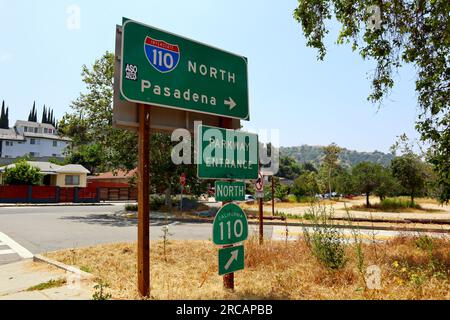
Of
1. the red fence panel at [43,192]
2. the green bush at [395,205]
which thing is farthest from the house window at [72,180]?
the green bush at [395,205]

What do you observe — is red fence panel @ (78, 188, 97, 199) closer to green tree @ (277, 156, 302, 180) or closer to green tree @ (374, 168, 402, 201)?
green tree @ (374, 168, 402, 201)

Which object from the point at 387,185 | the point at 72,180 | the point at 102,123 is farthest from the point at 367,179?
the point at 72,180

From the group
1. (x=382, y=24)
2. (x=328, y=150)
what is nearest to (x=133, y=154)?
(x=382, y=24)

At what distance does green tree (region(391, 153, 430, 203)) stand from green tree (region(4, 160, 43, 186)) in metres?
38.0

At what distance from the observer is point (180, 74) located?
4.72 m

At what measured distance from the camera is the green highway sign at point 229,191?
4.49 m

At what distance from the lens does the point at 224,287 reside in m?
4.64

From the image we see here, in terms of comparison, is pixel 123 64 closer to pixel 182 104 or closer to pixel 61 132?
pixel 182 104

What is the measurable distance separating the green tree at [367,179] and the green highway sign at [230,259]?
98.8ft

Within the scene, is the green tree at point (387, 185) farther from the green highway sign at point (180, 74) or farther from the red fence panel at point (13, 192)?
the red fence panel at point (13, 192)

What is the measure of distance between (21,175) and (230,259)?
37.2 meters

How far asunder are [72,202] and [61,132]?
14.7m

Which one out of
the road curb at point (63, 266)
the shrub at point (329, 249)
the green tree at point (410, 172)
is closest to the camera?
the shrub at point (329, 249)

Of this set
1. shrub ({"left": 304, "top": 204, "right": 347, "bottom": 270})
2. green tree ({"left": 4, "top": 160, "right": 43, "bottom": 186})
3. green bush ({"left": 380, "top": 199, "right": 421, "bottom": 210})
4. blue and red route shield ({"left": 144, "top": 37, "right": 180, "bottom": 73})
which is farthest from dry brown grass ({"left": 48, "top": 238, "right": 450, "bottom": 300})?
green tree ({"left": 4, "top": 160, "right": 43, "bottom": 186})
